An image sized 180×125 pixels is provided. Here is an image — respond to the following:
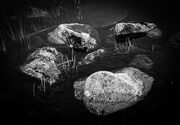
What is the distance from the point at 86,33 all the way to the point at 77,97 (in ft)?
5.71

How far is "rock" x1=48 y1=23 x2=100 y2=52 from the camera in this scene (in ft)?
12.8

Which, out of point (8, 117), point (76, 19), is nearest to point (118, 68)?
point (8, 117)

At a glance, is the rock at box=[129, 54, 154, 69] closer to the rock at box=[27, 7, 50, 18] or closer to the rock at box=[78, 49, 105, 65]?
the rock at box=[78, 49, 105, 65]

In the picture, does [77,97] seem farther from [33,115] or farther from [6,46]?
[6,46]

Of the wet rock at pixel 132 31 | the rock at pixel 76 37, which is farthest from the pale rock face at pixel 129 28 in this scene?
the rock at pixel 76 37

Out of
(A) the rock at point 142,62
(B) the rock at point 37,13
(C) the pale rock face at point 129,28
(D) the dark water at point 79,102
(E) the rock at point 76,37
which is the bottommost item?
(D) the dark water at point 79,102

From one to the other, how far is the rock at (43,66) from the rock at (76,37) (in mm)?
499

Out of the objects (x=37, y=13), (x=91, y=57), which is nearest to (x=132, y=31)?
(x=91, y=57)

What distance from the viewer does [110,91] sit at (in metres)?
2.68

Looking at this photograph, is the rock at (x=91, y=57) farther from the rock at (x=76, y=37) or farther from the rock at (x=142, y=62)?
the rock at (x=142, y=62)

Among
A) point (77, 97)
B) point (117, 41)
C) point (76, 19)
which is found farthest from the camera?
point (76, 19)

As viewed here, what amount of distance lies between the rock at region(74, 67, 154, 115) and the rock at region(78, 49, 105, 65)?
2.11 feet

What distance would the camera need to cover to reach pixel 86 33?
13.7ft

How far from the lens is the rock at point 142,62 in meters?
3.35
